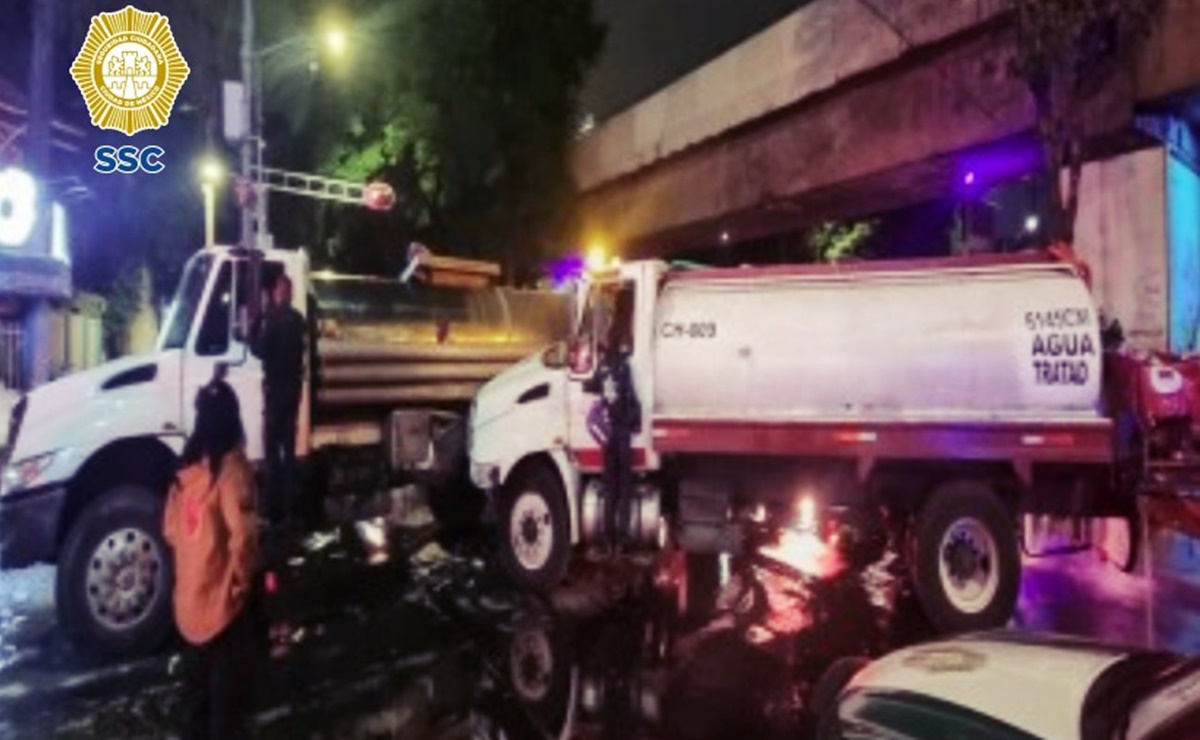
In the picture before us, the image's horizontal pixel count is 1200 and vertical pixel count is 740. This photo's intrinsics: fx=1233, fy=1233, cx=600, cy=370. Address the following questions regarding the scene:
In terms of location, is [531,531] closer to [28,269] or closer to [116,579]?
[116,579]

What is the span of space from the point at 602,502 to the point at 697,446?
0.94m

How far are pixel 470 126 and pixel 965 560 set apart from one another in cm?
2081

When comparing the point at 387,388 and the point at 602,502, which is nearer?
the point at 602,502

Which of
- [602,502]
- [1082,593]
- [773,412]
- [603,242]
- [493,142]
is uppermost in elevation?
[493,142]

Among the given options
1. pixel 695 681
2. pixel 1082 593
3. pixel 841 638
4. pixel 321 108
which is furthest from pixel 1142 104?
pixel 321 108

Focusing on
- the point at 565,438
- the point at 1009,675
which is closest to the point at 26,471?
the point at 565,438

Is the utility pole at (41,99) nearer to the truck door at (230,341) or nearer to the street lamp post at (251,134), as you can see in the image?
the street lamp post at (251,134)

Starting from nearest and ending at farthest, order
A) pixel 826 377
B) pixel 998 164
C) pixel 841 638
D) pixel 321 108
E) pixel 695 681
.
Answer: pixel 695 681 < pixel 841 638 < pixel 826 377 < pixel 998 164 < pixel 321 108

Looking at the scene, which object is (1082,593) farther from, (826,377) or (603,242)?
(603,242)

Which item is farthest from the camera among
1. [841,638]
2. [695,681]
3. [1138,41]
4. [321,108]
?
[321,108]

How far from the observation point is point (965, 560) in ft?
30.1

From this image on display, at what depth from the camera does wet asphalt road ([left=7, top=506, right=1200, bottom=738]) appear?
6.75m

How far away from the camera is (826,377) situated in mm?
9805

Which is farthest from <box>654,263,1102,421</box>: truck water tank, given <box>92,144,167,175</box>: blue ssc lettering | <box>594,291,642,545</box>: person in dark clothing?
<box>92,144,167,175</box>: blue ssc lettering
